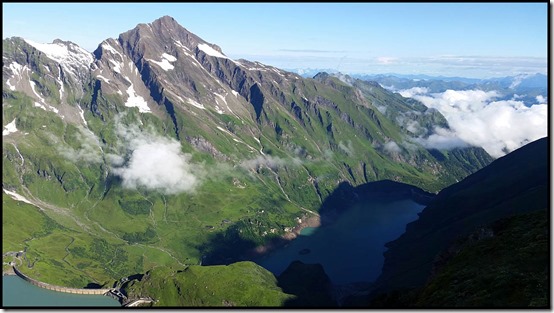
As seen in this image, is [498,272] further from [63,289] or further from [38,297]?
[63,289]

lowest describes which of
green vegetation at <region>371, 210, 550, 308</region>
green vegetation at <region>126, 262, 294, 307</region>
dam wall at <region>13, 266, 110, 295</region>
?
dam wall at <region>13, 266, 110, 295</region>

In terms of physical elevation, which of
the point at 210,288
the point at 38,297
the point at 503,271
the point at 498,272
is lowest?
the point at 38,297

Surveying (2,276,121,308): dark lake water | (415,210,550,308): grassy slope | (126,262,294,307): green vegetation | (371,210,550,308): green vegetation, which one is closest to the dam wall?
(2,276,121,308): dark lake water

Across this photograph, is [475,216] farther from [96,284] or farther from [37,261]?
[37,261]

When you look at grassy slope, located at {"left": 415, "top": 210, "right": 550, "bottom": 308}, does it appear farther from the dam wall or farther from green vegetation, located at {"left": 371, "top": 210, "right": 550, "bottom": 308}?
the dam wall

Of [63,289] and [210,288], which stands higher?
[210,288]

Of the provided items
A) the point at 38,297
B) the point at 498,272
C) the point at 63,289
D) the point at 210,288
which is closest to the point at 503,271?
the point at 498,272

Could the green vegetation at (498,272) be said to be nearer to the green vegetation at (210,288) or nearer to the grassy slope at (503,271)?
the grassy slope at (503,271)

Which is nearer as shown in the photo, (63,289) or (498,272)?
(498,272)
